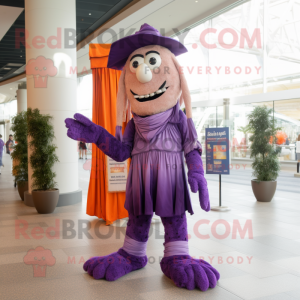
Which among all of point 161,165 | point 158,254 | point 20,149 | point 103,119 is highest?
point 103,119

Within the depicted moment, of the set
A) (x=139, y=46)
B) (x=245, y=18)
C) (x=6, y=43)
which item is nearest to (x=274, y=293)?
(x=139, y=46)

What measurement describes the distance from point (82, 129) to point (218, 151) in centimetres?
353

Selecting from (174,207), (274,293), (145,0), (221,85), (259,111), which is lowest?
(274,293)

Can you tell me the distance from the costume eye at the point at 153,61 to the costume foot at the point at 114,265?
165 centimetres

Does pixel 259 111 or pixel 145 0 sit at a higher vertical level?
pixel 145 0

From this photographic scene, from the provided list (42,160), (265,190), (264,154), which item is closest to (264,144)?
(264,154)

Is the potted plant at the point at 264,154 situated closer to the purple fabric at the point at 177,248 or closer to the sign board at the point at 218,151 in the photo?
the sign board at the point at 218,151

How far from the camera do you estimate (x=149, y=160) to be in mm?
2869

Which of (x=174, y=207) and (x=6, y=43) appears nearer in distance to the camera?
(x=174, y=207)

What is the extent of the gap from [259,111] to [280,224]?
261cm

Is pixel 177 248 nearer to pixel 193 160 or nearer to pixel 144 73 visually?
pixel 193 160

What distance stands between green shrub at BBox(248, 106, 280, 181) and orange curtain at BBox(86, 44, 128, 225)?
3103 millimetres

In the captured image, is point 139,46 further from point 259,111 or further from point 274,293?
point 259,111

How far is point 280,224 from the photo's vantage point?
187 inches
